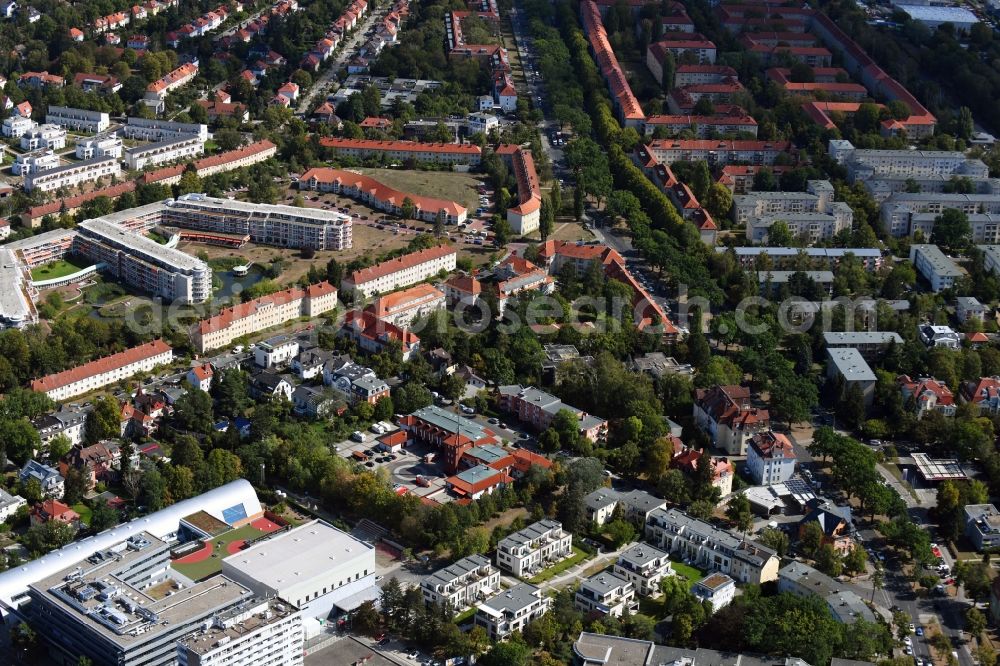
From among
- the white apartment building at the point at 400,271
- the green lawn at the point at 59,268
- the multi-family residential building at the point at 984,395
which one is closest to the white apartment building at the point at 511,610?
the multi-family residential building at the point at 984,395

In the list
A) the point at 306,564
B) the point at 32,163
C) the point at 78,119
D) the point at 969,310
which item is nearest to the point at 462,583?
the point at 306,564

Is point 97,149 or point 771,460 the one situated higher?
point 97,149

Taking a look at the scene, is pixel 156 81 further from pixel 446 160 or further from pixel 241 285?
pixel 241 285

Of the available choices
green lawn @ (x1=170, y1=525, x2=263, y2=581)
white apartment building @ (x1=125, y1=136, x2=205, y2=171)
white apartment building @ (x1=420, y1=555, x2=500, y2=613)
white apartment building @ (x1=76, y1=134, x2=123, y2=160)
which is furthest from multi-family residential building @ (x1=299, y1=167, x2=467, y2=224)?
white apartment building @ (x1=420, y1=555, x2=500, y2=613)

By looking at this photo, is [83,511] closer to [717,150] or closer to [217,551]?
[217,551]

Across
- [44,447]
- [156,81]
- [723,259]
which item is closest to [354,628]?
[44,447]

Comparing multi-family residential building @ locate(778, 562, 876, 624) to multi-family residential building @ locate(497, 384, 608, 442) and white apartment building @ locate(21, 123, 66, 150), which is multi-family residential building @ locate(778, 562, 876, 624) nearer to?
multi-family residential building @ locate(497, 384, 608, 442)
